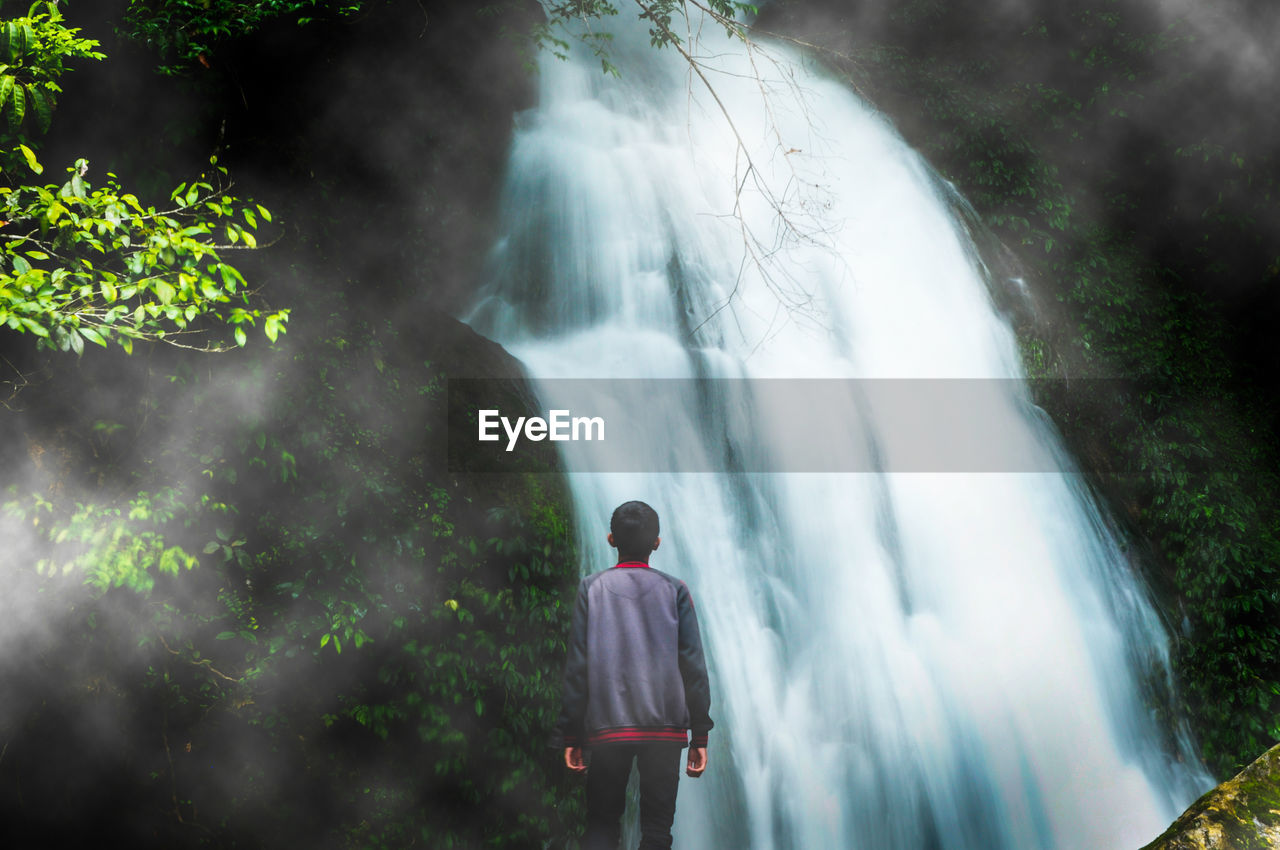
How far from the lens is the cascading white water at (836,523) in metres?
4.42

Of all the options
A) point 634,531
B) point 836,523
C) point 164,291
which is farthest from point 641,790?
point 836,523

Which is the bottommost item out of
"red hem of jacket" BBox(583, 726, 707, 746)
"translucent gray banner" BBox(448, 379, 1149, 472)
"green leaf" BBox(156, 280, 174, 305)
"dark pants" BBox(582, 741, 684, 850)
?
"dark pants" BBox(582, 741, 684, 850)

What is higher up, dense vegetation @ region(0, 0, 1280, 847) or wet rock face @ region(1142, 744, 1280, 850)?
dense vegetation @ region(0, 0, 1280, 847)

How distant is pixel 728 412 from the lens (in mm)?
5398

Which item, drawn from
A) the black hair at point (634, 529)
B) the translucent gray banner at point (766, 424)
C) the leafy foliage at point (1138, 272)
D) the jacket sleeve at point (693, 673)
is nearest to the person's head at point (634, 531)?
the black hair at point (634, 529)

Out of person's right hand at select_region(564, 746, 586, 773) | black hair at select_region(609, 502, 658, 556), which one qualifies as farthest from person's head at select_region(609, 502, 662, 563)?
person's right hand at select_region(564, 746, 586, 773)

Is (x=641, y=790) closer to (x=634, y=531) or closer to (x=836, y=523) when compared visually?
(x=634, y=531)

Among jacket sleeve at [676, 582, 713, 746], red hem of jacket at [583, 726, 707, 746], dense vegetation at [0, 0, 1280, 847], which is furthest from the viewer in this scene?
dense vegetation at [0, 0, 1280, 847]

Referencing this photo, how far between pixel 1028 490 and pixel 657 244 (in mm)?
3759

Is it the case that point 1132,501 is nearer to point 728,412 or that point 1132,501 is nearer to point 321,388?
point 728,412

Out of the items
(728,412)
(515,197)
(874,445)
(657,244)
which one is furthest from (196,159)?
(874,445)

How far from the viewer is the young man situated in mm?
2346

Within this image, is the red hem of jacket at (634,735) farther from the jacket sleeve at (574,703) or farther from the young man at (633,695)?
the jacket sleeve at (574,703)

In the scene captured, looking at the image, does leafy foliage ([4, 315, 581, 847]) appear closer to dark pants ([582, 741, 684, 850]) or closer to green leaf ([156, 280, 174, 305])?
green leaf ([156, 280, 174, 305])
